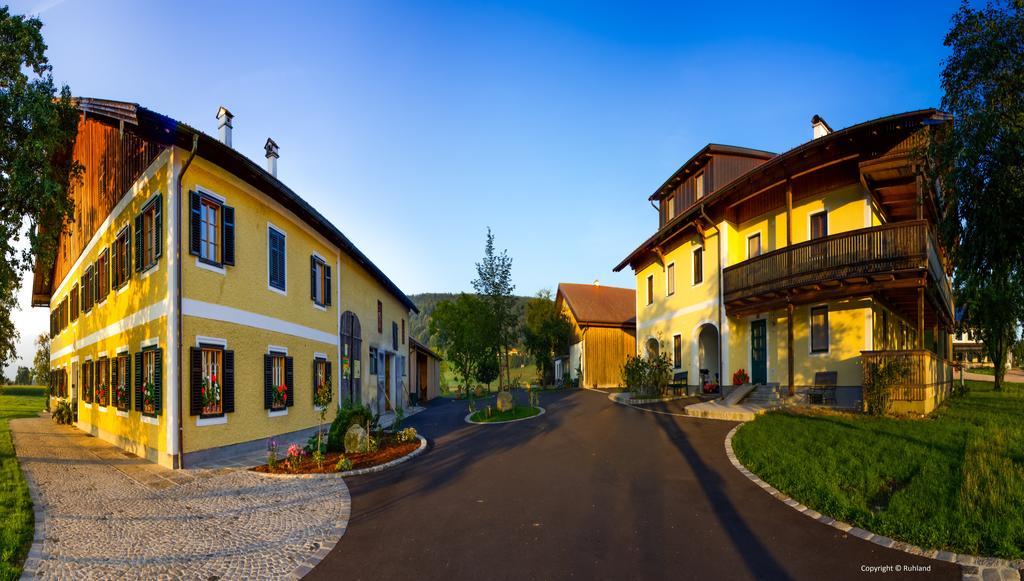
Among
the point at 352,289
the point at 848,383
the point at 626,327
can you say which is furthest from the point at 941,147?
the point at 626,327

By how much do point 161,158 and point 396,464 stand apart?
837 centimetres

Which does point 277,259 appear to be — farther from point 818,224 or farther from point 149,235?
point 818,224

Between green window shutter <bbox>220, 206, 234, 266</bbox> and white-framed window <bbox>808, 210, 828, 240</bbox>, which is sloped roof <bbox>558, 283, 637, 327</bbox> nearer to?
white-framed window <bbox>808, 210, 828, 240</bbox>

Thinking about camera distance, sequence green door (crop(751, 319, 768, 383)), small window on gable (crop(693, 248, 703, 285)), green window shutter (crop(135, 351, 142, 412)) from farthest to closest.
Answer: small window on gable (crop(693, 248, 703, 285))
green door (crop(751, 319, 768, 383))
green window shutter (crop(135, 351, 142, 412))

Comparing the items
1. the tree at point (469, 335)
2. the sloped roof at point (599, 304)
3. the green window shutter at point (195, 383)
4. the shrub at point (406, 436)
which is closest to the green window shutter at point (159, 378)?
the green window shutter at point (195, 383)

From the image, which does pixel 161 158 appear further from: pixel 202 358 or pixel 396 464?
pixel 396 464

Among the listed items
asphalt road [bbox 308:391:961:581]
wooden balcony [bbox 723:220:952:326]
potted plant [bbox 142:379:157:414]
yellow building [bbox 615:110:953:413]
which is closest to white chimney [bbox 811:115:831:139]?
yellow building [bbox 615:110:953:413]

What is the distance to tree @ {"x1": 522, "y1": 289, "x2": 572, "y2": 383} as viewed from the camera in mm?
39472

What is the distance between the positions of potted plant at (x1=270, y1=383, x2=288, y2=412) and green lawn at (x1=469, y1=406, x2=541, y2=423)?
664 centimetres

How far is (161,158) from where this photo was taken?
36.9 feet

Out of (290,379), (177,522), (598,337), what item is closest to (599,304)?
(598,337)

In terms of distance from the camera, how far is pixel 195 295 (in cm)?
1084

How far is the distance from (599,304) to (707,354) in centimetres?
1546

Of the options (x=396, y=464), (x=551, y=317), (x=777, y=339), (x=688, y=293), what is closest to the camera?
(x=396, y=464)
